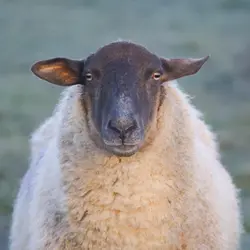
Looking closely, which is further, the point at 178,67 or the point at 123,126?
the point at 178,67

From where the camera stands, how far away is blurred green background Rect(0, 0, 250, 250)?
1009 centimetres

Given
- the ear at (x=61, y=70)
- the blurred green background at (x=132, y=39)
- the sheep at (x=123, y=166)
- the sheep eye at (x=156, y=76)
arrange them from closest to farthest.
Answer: the sheep at (x=123, y=166)
the sheep eye at (x=156, y=76)
the ear at (x=61, y=70)
the blurred green background at (x=132, y=39)

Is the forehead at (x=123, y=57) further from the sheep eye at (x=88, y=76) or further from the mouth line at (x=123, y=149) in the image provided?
the mouth line at (x=123, y=149)

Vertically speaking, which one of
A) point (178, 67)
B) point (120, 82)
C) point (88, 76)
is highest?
point (178, 67)

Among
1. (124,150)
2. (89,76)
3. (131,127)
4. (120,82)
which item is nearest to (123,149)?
(124,150)

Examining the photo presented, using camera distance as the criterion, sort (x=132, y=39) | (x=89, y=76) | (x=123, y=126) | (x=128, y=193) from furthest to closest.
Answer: (x=132, y=39)
(x=89, y=76)
(x=128, y=193)
(x=123, y=126)

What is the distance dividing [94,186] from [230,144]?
476 cm

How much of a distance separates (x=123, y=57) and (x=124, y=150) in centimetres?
55

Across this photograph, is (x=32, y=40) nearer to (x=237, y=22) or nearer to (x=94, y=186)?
(x=237, y=22)

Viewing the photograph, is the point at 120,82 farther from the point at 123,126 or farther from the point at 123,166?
the point at 123,166

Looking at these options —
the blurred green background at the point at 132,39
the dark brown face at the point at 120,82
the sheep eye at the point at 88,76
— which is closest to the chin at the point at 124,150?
the dark brown face at the point at 120,82

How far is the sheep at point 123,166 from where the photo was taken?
18.3 ft

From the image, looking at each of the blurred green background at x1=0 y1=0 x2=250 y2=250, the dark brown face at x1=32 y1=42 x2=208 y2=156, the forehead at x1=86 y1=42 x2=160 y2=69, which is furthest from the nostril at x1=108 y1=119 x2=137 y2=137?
the blurred green background at x1=0 y1=0 x2=250 y2=250

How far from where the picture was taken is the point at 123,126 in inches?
211
